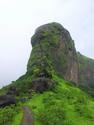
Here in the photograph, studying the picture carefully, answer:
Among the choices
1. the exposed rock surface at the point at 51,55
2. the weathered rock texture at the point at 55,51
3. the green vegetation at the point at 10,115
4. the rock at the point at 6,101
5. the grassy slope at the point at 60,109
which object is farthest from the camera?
the weathered rock texture at the point at 55,51

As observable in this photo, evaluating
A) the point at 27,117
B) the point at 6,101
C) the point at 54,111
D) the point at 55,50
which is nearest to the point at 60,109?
the point at 54,111

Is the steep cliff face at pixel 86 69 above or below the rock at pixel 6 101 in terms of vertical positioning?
below

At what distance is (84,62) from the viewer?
Result: 18662 centimetres

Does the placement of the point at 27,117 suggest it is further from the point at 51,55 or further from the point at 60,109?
the point at 51,55

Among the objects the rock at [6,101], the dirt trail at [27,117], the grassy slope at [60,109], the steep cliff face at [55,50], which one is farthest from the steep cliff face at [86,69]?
the dirt trail at [27,117]

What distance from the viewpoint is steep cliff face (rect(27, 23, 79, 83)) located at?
98.7 m

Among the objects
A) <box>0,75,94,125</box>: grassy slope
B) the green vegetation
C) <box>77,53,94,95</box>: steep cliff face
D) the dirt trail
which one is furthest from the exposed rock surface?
<box>77,53,94,95</box>: steep cliff face

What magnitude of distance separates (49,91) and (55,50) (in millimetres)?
35937

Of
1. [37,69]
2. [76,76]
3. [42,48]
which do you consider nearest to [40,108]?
[37,69]

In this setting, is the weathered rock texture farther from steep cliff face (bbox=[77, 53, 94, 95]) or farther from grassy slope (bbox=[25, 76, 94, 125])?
steep cliff face (bbox=[77, 53, 94, 95])

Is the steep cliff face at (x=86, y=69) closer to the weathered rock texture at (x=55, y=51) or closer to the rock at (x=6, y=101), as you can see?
the weathered rock texture at (x=55, y=51)

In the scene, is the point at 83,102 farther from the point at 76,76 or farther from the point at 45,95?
the point at 76,76

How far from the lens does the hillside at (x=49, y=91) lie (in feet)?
181

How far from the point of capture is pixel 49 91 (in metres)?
70.9
